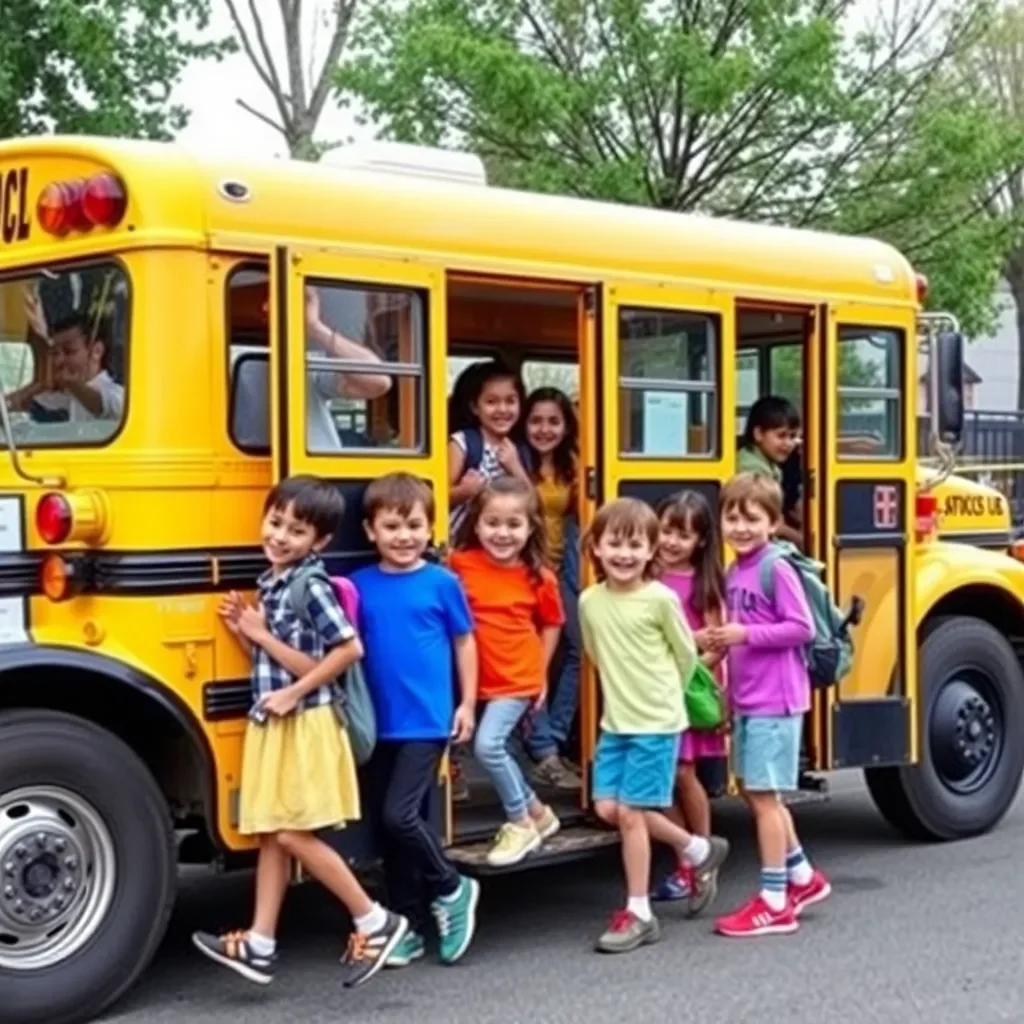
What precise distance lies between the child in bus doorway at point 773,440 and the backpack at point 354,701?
2170mm

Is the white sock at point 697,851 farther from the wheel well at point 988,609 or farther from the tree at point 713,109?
the tree at point 713,109

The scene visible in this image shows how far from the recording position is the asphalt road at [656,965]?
5613 mm

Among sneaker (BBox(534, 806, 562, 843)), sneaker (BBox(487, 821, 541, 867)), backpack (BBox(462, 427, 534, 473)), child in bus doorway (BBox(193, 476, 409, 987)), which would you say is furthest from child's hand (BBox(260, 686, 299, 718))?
backpack (BBox(462, 427, 534, 473))

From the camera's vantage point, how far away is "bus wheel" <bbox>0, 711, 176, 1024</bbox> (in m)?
5.27

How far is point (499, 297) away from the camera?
7629mm

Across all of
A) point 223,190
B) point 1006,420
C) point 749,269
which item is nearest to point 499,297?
point 749,269

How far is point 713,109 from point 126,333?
10222mm

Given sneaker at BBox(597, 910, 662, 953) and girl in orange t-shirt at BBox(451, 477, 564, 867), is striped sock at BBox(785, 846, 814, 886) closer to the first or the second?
sneaker at BBox(597, 910, 662, 953)

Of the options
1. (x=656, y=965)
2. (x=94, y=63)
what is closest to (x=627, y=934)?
(x=656, y=965)

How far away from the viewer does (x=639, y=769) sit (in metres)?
6.27

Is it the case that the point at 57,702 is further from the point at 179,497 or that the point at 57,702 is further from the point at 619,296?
the point at 619,296

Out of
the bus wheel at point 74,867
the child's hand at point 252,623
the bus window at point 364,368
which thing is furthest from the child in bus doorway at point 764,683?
the bus wheel at point 74,867

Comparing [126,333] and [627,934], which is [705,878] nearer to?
[627,934]

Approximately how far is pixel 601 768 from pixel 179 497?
1.74 meters
